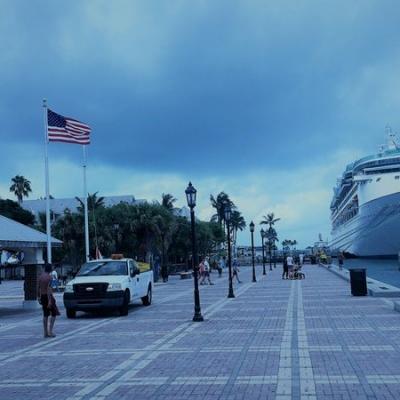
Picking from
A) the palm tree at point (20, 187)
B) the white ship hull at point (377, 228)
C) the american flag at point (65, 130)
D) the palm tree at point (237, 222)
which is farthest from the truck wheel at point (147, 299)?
the palm tree at point (237, 222)

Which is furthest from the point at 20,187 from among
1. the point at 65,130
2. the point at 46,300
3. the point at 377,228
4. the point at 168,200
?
the point at 46,300

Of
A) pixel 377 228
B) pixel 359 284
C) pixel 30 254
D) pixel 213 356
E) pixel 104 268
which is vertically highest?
pixel 377 228

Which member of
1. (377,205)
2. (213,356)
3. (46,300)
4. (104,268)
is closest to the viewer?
(213,356)

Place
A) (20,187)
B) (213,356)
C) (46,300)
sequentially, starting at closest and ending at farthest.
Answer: (213,356), (46,300), (20,187)

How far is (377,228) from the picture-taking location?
191 ft

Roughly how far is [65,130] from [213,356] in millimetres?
18994

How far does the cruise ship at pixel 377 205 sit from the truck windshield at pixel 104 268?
39.9m

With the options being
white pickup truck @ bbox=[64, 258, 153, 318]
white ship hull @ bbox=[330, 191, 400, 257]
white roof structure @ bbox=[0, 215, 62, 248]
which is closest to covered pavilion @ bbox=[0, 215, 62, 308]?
white roof structure @ bbox=[0, 215, 62, 248]

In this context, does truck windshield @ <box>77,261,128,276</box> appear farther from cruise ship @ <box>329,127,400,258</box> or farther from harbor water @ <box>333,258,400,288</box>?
cruise ship @ <box>329,127,400,258</box>

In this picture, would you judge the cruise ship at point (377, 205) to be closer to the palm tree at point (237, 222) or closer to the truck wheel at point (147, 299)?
the truck wheel at point (147, 299)

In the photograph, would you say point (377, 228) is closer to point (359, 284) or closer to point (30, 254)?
point (359, 284)

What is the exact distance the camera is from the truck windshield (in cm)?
1925

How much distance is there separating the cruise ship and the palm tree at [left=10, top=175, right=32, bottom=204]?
56705 millimetres

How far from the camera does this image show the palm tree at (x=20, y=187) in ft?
321
